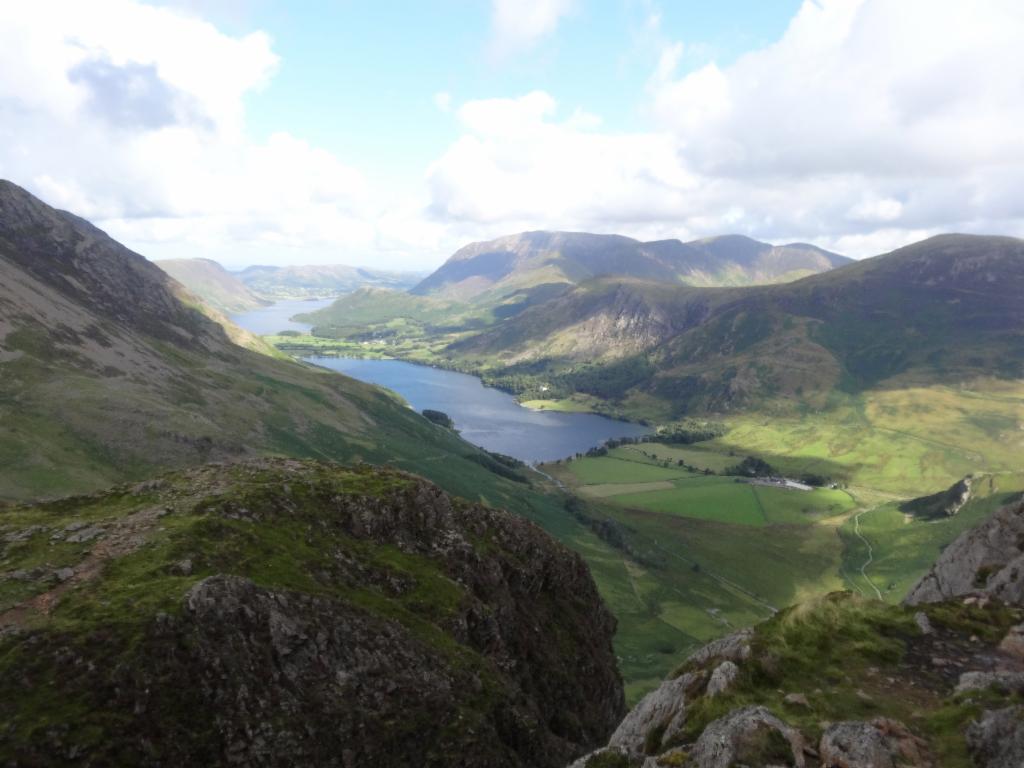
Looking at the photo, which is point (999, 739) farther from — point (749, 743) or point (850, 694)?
point (749, 743)

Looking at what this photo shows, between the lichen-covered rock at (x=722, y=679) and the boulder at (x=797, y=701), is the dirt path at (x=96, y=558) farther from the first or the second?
the boulder at (x=797, y=701)

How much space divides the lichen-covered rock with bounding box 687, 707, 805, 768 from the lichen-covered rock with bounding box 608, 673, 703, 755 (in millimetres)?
2892

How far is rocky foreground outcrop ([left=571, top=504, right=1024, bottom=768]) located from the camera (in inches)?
703

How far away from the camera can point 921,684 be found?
75.5ft

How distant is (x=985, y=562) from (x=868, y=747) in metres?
28.1

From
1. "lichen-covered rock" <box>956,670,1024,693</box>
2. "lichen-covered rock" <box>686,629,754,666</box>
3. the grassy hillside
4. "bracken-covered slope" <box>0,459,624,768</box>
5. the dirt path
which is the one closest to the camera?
"lichen-covered rock" <box>956,670,1024,693</box>

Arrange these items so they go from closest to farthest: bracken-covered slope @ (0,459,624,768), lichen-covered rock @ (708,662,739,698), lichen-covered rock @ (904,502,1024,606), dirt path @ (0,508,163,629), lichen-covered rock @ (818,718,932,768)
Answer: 1. lichen-covered rock @ (818,718,932,768)
2. bracken-covered slope @ (0,459,624,768)
3. lichen-covered rock @ (708,662,739,698)
4. dirt path @ (0,508,163,629)
5. lichen-covered rock @ (904,502,1024,606)

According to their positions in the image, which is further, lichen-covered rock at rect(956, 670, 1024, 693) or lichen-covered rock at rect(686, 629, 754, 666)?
lichen-covered rock at rect(686, 629, 754, 666)

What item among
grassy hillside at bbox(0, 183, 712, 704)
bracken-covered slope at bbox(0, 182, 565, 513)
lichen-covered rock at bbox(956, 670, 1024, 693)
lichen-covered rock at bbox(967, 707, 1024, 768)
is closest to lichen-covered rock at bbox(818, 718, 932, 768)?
lichen-covered rock at bbox(967, 707, 1024, 768)

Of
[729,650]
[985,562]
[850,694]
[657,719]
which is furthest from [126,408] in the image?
[985,562]

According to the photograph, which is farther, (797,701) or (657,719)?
(657,719)

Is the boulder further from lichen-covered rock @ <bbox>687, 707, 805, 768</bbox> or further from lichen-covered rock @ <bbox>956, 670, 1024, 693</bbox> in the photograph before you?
Answer: lichen-covered rock @ <bbox>956, 670, 1024, 693</bbox>

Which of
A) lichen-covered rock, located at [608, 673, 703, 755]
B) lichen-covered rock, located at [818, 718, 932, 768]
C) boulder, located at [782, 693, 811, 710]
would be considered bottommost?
lichen-covered rock, located at [608, 673, 703, 755]

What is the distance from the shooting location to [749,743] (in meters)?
18.1
